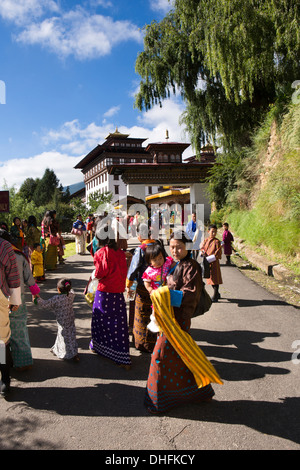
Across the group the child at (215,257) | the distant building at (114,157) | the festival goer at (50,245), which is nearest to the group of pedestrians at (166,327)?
the child at (215,257)

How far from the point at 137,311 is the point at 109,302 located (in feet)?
1.78

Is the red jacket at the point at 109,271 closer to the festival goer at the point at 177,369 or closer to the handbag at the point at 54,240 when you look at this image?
the festival goer at the point at 177,369

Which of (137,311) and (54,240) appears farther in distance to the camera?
(54,240)

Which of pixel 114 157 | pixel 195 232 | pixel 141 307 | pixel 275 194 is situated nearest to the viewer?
pixel 141 307

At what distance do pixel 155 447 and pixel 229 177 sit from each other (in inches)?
750

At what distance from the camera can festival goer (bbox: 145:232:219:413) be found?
3.29m

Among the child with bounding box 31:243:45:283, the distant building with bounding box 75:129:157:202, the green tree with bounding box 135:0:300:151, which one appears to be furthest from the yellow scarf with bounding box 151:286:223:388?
the distant building with bounding box 75:129:157:202

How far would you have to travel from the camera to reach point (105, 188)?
191 ft

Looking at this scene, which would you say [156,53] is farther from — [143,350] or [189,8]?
[143,350]

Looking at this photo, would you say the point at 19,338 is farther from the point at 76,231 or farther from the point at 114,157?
the point at 114,157

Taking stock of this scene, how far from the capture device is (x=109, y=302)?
182 inches

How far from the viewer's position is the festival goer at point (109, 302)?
451 centimetres

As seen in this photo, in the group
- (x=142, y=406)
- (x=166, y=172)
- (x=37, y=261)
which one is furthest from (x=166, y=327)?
(x=166, y=172)

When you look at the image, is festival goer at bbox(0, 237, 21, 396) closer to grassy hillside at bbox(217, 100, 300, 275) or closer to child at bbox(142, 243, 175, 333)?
child at bbox(142, 243, 175, 333)
